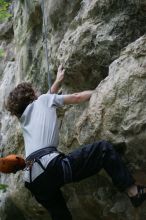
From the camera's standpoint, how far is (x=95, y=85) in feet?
20.5

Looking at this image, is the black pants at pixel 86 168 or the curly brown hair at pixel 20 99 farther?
the curly brown hair at pixel 20 99

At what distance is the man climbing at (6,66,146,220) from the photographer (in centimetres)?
493

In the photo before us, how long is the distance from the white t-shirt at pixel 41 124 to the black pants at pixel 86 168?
0.21 m

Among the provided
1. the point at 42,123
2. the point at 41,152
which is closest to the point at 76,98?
the point at 42,123

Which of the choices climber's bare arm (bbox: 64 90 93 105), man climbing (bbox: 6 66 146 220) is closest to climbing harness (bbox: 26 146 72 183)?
man climbing (bbox: 6 66 146 220)

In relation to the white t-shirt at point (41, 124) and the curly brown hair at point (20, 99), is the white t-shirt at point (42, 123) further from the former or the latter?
the curly brown hair at point (20, 99)

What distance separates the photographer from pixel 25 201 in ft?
25.0

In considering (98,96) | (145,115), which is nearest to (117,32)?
(98,96)

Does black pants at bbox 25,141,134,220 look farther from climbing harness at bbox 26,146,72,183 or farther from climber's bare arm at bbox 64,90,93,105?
climber's bare arm at bbox 64,90,93,105

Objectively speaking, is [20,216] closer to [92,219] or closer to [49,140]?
[92,219]

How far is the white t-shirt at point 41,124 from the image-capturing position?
541cm

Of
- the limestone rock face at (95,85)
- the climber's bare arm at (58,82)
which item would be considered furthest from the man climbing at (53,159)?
the climber's bare arm at (58,82)

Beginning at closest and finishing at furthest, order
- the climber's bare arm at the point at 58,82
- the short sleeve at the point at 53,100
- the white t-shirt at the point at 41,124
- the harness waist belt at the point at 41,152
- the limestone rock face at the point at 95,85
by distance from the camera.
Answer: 1. the limestone rock face at the point at 95,85
2. the harness waist belt at the point at 41,152
3. the white t-shirt at the point at 41,124
4. the short sleeve at the point at 53,100
5. the climber's bare arm at the point at 58,82

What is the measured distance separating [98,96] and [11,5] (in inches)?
290
